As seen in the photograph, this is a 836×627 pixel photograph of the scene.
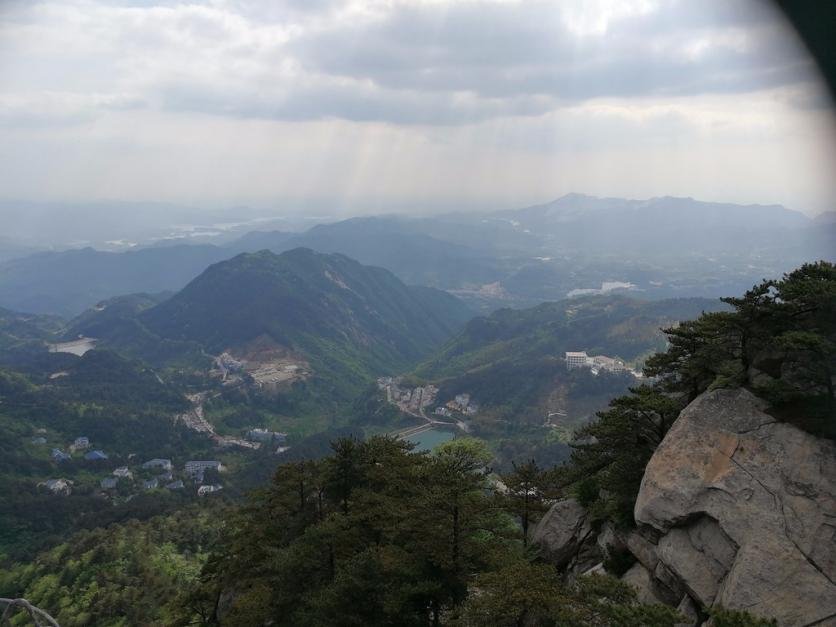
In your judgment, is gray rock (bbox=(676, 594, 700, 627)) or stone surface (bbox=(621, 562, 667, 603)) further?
stone surface (bbox=(621, 562, 667, 603))

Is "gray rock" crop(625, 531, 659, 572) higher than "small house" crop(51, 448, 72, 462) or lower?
higher

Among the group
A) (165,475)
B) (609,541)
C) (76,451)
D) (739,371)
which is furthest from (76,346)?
(739,371)

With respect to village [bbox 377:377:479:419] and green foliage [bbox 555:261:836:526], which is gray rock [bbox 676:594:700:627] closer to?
green foliage [bbox 555:261:836:526]

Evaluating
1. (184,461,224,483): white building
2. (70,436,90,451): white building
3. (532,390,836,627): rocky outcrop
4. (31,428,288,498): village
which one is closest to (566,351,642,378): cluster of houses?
(31,428,288,498): village

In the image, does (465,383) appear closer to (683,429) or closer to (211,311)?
(211,311)

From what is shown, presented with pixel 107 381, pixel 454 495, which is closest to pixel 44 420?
pixel 107 381

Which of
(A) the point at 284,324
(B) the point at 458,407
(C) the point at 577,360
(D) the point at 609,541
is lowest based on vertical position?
(B) the point at 458,407

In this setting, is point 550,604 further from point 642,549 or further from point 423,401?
point 423,401
